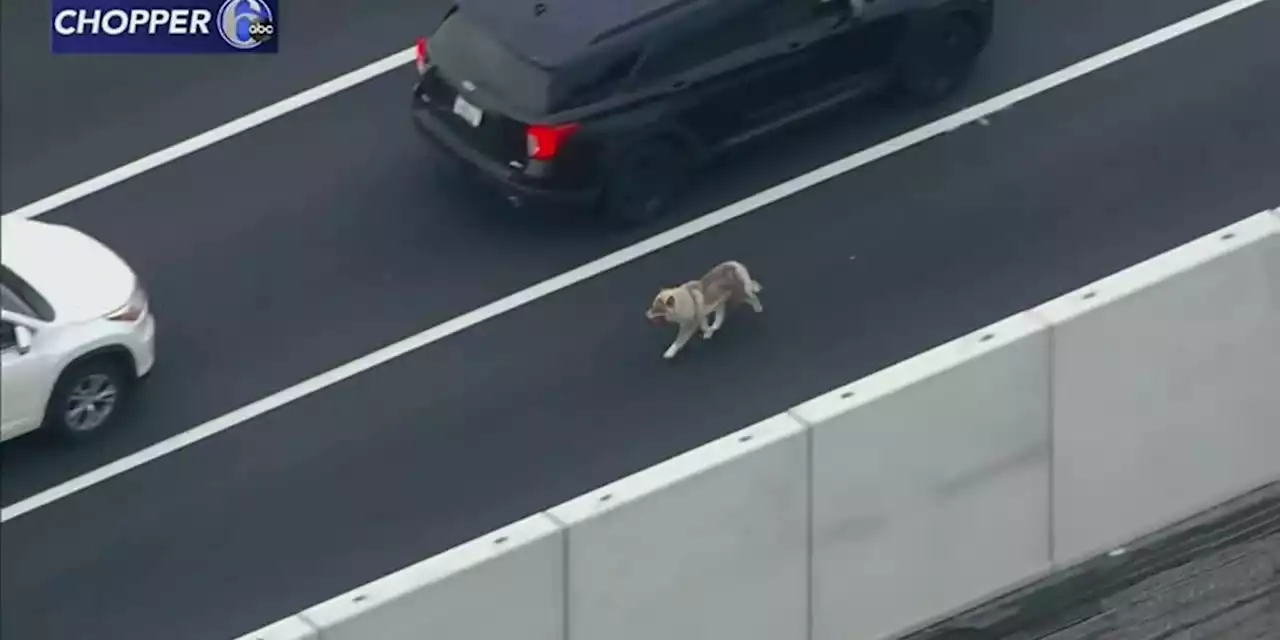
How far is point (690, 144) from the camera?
18.1m

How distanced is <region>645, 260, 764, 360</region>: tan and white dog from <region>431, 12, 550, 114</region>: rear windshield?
1.68 metres

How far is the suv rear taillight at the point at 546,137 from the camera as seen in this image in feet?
57.6

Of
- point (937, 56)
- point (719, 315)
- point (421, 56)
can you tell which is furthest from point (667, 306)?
point (937, 56)

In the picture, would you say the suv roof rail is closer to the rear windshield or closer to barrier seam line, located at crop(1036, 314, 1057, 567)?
the rear windshield

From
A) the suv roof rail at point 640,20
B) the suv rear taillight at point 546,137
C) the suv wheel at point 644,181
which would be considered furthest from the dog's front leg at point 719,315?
the suv roof rail at point 640,20

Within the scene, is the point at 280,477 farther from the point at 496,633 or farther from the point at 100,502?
the point at 496,633

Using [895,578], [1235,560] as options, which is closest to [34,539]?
[895,578]

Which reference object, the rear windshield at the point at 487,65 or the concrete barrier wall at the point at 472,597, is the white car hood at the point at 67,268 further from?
the concrete barrier wall at the point at 472,597

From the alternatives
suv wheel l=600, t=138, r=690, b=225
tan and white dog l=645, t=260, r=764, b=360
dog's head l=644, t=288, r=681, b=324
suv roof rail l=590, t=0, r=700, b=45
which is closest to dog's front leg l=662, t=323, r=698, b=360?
tan and white dog l=645, t=260, r=764, b=360

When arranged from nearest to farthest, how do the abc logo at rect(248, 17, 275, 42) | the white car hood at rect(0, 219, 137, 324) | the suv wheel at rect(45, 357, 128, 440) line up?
1. the suv wheel at rect(45, 357, 128, 440)
2. the white car hood at rect(0, 219, 137, 324)
3. the abc logo at rect(248, 17, 275, 42)

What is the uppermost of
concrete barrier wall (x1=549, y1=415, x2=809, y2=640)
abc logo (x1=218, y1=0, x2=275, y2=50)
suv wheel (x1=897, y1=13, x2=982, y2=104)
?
abc logo (x1=218, y1=0, x2=275, y2=50)

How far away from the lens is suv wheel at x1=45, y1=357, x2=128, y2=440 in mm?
16016

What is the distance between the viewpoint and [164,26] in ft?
63.2

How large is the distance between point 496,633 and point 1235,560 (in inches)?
177
